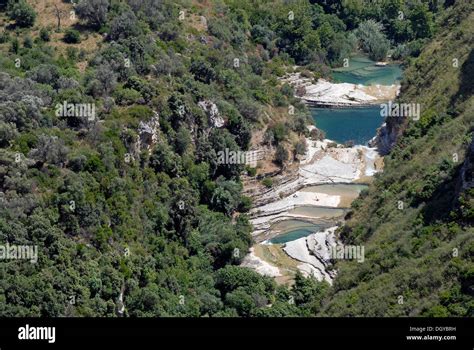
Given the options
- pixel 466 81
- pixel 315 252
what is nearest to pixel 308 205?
pixel 315 252

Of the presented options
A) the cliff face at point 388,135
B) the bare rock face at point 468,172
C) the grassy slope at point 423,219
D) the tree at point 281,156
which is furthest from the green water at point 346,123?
the bare rock face at point 468,172

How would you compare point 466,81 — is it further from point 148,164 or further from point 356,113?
point 356,113

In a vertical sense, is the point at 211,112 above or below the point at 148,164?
above

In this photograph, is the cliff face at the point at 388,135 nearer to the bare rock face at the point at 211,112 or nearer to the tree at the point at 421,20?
the bare rock face at the point at 211,112

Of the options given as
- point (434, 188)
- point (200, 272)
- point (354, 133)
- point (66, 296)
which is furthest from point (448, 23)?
point (66, 296)
